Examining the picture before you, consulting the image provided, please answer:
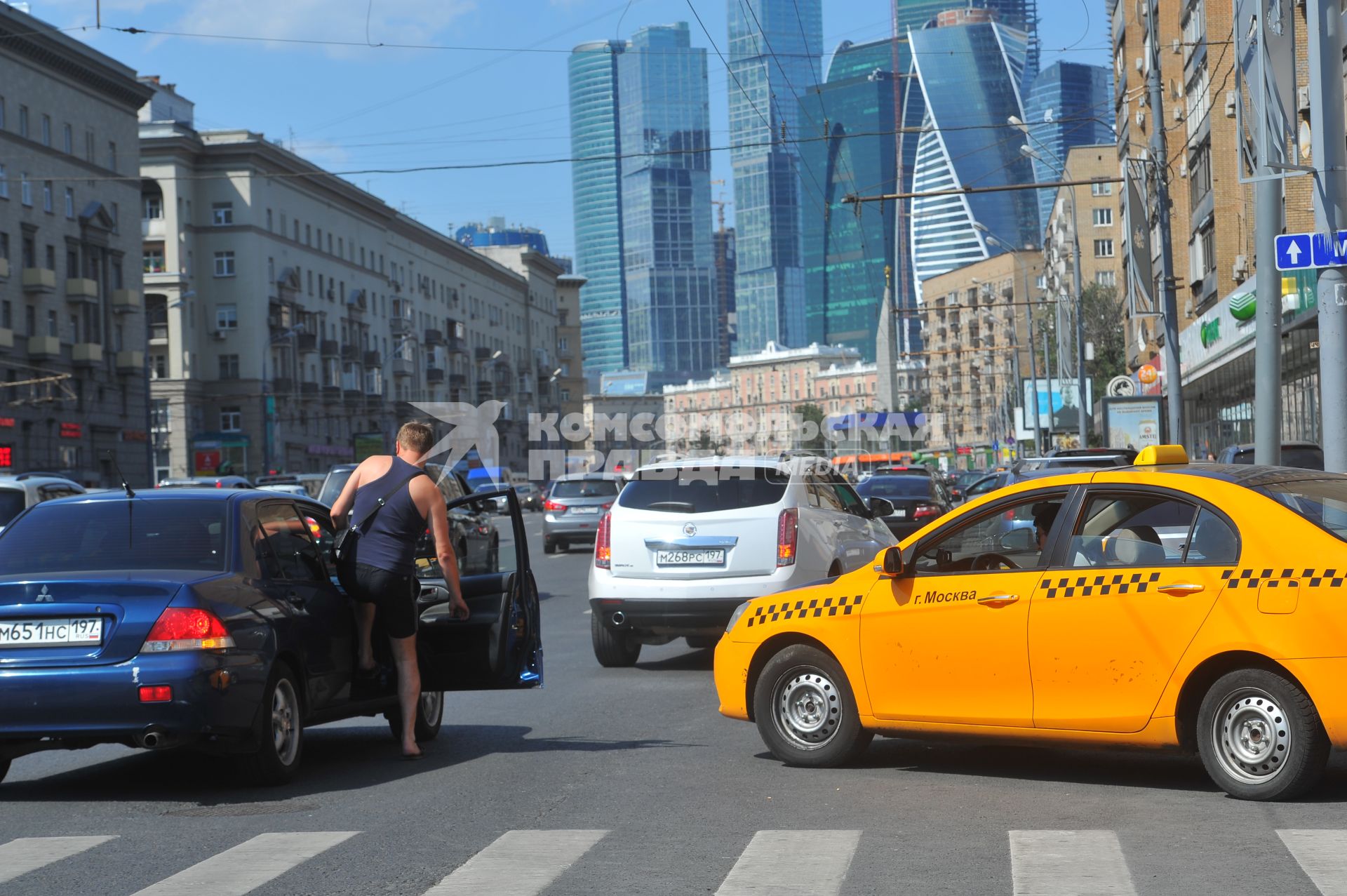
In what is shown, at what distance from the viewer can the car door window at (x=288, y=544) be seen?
8.73 meters

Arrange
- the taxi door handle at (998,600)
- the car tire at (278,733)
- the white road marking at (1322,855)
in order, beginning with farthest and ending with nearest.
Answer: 1. the car tire at (278,733)
2. the taxi door handle at (998,600)
3. the white road marking at (1322,855)

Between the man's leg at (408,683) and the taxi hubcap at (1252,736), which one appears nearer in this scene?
the taxi hubcap at (1252,736)

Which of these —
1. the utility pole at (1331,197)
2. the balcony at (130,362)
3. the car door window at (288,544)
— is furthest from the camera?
the balcony at (130,362)

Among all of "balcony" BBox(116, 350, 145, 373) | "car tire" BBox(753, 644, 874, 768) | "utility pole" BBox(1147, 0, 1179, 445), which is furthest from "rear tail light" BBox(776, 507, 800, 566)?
"balcony" BBox(116, 350, 145, 373)

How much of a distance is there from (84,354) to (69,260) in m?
3.79

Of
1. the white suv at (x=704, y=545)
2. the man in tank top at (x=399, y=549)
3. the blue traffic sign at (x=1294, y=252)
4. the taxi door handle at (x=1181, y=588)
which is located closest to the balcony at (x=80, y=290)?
the white suv at (x=704, y=545)

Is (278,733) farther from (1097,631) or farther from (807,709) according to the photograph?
(1097,631)

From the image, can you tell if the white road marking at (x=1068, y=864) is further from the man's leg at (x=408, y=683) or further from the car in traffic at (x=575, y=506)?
the car in traffic at (x=575, y=506)

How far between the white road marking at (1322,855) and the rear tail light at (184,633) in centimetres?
468

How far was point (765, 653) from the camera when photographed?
8.96 meters

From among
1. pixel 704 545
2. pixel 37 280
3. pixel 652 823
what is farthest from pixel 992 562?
pixel 37 280

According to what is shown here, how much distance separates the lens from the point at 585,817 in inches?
292

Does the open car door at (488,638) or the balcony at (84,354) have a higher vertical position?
the balcony at (84,354)

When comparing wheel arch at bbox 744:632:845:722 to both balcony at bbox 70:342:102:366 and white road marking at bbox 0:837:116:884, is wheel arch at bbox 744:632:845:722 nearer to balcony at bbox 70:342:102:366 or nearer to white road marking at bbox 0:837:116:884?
white road marking at bbox 0:837:116:884
